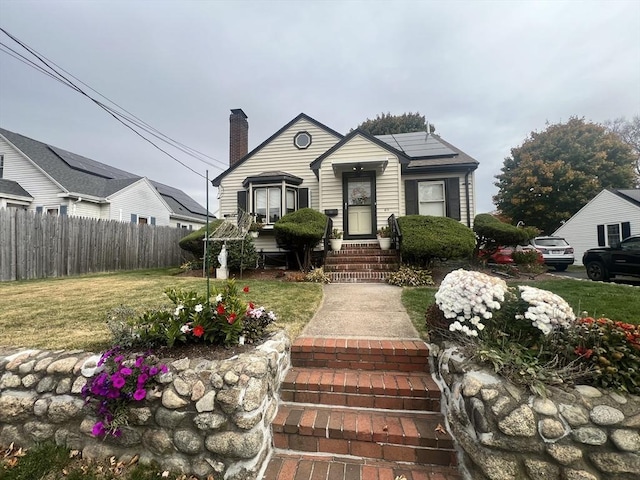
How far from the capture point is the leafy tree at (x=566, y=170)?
19641mm

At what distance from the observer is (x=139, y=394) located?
2.07 m

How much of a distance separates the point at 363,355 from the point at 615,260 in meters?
9.51

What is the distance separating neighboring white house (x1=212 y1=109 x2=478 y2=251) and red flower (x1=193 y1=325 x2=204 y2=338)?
786cm

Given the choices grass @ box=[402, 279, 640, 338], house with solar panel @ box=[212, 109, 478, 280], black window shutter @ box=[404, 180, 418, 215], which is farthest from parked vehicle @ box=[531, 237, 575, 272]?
grass @ box=[402, 279, 640, 338]

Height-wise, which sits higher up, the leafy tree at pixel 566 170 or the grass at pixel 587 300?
the leafy tree at pixel 566 170

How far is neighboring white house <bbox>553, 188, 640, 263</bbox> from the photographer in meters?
13.9

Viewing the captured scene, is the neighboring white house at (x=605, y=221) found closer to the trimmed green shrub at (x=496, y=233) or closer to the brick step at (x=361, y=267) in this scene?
the trimmed green shrub at (x=496, y=233)

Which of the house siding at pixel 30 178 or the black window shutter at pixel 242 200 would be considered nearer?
the black window shutter at pixel 242 200

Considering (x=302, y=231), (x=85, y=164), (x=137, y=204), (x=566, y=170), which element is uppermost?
(x=85, y=164)

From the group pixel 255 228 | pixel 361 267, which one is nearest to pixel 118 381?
pixel 361 267

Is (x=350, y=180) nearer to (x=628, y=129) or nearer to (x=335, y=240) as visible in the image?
(x=335, y=240)

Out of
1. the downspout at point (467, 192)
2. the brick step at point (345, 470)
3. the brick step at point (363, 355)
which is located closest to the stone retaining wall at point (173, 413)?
the brick step at point (345, 470)

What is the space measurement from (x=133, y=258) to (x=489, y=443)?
1355 centimetres

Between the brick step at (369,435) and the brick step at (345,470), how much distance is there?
0.16ft
